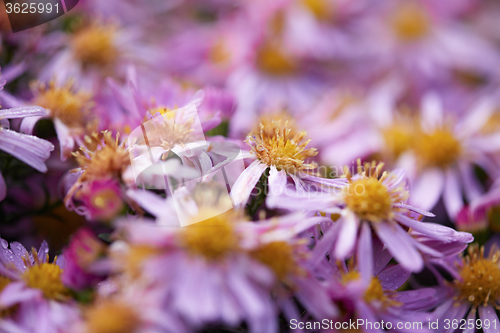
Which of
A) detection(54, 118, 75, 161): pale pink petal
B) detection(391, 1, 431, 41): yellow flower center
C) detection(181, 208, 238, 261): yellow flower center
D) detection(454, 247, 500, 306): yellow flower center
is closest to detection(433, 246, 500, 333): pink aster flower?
detection(454, 247, 500, 306): yellow flower center

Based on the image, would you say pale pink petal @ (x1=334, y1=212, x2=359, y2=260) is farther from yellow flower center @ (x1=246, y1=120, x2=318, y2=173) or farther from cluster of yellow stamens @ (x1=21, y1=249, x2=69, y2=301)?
cluster of yellow stamens @ (x1=21, y1=249, x2=69, y2=301)

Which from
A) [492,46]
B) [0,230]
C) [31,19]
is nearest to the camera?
[0,230]

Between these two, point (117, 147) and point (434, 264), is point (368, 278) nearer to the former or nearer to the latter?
point (434, 264)

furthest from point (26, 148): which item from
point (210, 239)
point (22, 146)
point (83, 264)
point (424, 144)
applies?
point (424, 144)

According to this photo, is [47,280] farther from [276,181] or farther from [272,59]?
[272,59]

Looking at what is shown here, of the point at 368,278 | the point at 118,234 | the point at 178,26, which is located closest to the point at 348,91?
the point at 178,26

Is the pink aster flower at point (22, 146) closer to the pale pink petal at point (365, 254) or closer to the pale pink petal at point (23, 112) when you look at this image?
the pale pink petal at point (23, 112)
